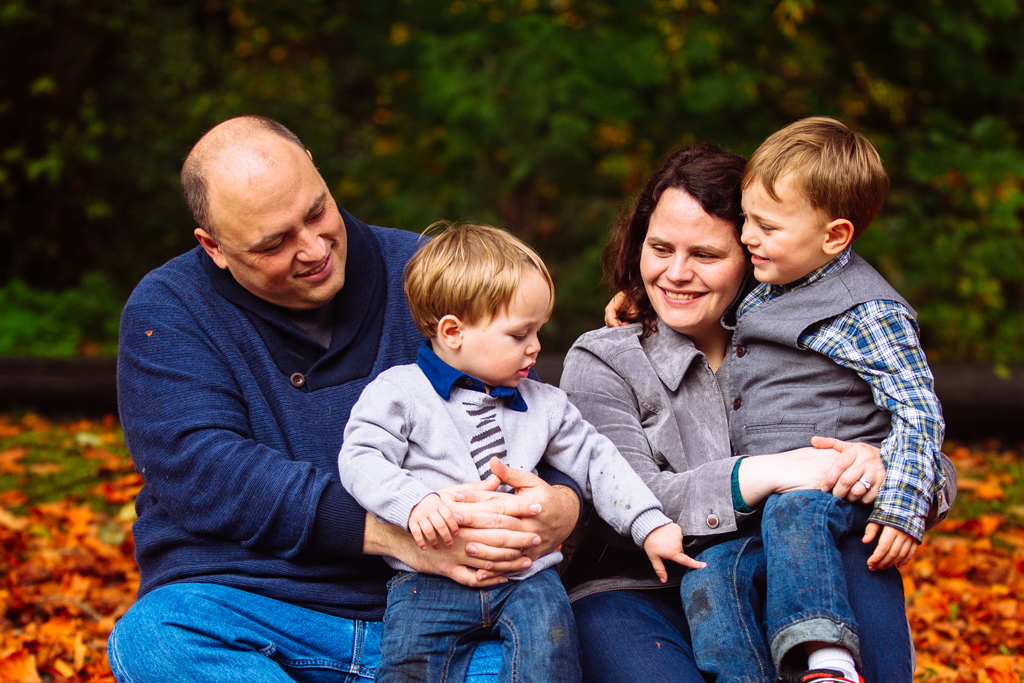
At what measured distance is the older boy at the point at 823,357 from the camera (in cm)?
215

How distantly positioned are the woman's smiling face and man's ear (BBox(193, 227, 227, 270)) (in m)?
1.17

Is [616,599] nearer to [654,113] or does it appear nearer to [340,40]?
[654,113]

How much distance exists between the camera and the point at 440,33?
7.19 metres

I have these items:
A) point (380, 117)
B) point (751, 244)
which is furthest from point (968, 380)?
point (380, 117)

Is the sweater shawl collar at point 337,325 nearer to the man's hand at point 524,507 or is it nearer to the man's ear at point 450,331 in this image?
the man's ear at point 450,331

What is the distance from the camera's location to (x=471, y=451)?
2.23 m

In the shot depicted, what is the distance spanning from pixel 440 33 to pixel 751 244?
5.33 m

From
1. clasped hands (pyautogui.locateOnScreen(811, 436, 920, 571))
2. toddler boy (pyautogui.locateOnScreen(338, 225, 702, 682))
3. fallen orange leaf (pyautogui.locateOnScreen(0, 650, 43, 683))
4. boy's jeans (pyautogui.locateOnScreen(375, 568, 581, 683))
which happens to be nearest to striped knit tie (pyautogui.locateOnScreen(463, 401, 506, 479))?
toddler boy (pyautogui.locateOnScreen(338, 225, 702, 682))

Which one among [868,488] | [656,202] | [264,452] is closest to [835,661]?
[868,488]

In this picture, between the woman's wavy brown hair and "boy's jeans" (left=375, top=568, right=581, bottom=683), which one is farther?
the woman's wavy brown hair

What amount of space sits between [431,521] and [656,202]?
1.17m

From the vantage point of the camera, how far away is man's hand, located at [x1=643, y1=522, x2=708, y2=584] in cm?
223

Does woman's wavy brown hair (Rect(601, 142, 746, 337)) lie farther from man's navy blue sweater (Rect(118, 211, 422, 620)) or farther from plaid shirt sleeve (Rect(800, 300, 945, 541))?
man's navy blue sweater (Rect(118, 211, 422, 620))

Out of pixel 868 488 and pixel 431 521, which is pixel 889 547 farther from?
pixel 431 521
